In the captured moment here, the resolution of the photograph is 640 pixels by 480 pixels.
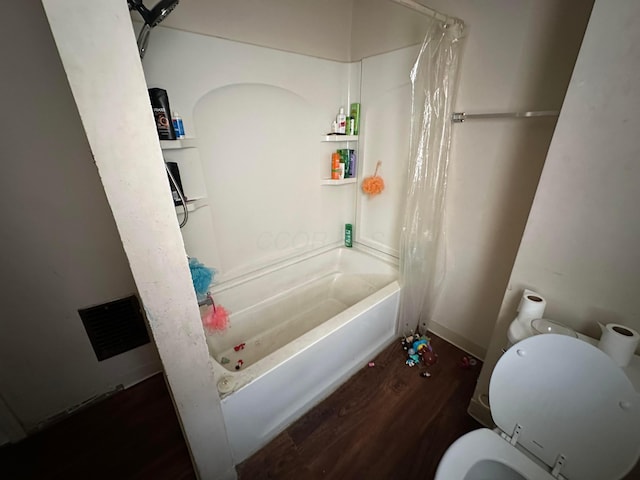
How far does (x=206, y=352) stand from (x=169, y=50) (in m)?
1.35

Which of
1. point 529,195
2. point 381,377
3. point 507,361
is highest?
point 529,195

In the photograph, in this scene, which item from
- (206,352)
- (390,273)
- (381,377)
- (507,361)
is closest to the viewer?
(206,352)

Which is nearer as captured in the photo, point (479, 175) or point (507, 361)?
point (507, 361)

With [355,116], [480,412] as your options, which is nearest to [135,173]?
[355,116]

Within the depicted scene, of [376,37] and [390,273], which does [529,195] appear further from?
[376,37]

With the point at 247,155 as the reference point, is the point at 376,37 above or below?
above

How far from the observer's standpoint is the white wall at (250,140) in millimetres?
1270

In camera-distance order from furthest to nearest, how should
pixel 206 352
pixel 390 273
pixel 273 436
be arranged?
pixel 390 273
pixel 273 436
pixel 206 352

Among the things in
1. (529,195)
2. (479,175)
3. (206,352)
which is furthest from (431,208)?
(206,352)

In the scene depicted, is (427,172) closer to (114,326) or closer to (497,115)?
(497,115)

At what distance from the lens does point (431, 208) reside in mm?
1570

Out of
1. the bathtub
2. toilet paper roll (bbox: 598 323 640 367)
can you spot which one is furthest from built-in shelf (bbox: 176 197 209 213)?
toilet paper roll (bbox: 598 323 640 367)

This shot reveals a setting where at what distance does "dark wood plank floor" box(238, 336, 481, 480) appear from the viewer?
3.75 ft

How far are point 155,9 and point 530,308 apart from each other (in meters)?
1.80
